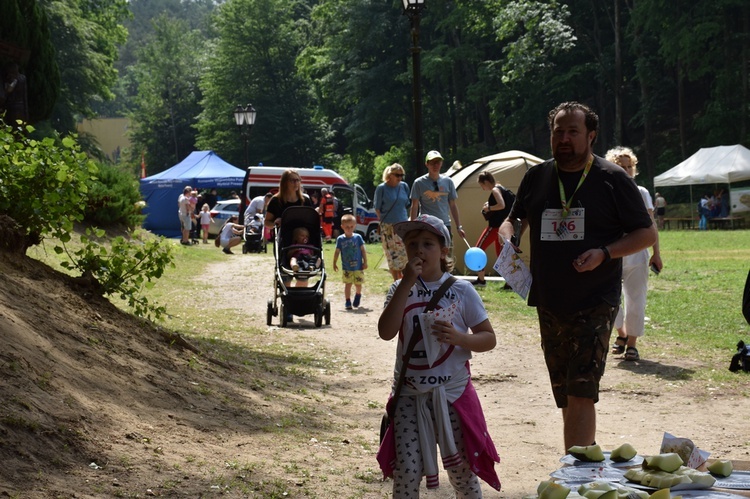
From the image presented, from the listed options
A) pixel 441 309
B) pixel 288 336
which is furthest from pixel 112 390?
pixel 288 336

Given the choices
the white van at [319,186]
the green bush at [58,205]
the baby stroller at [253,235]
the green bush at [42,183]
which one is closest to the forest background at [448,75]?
the white van at [319,186]

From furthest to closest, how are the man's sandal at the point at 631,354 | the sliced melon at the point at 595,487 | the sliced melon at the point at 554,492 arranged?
1. the man's sandal at the point at 631,354
2. the sliced melon at the point at 595,487
3. the sliced melon at the point at 554,492

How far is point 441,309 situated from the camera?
4895mm

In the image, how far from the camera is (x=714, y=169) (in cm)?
4169

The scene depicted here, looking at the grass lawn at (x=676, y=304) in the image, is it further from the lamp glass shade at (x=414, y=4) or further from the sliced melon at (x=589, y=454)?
the sliced melon at (x=589, y=454)

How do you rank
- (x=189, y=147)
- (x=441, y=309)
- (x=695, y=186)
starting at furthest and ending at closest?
(x=189, y=147) → (x=695, y=186) → (x=441, y=309)

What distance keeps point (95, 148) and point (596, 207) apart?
39.5 metres

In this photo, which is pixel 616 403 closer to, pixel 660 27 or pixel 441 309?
pixel 441 309

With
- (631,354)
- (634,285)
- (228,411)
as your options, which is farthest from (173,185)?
(228,411)

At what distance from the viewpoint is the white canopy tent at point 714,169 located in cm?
4128

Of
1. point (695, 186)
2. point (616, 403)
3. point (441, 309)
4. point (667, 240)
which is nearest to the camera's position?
point (441, 309)

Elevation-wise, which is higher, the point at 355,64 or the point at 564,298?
Answer: the point at 355,64

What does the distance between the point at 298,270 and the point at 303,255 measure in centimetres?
23

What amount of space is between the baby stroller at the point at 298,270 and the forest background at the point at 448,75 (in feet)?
69.8
